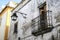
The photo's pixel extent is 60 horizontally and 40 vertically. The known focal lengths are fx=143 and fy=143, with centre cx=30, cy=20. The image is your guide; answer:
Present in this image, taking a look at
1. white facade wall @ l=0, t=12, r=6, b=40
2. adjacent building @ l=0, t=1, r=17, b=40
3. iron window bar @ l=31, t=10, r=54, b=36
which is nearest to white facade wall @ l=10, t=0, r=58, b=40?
iron window bar @ l=31, t=10, r=54, b=36

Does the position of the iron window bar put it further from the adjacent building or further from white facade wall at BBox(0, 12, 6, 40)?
white facade wall at BBox(0, 12, 6, 40)

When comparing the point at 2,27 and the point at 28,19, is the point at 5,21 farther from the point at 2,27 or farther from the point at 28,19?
the point at 28,19

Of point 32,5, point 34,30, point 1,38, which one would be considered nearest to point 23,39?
point 34,30

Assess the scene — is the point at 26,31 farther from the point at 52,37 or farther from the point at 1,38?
the point at 1,38

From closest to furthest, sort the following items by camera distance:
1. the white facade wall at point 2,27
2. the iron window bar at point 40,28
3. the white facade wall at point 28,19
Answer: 1. the iron window bar at point 40,28
2. the white facade wall at point 28,19
3. the white facade wall at point 2,27

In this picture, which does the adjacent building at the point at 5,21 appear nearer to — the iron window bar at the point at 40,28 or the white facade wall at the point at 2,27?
the white facade wall at the point at 2,27

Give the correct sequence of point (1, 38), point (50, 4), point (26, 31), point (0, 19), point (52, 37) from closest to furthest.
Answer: point (52, 37) → point (50, 4) → point (26, 31) → point (1, 38) → point (0, 19)

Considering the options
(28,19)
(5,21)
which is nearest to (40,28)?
(28,19)

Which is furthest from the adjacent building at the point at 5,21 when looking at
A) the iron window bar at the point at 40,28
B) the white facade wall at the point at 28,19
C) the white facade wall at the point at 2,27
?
the iron window bar at the point at 40,28

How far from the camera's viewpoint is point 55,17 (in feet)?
29.2

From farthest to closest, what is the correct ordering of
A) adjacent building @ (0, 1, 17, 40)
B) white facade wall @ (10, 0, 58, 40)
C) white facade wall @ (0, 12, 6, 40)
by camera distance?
white facade wall @ (0, 12, 6, 40)
adjacent building @ (0, 1, 17, 40)
white facade wall @ (10, 0, 58, 40)

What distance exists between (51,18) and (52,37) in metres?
1.26

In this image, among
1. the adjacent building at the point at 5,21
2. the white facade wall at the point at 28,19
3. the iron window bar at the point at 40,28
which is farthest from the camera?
the adjacent building at the point at 5,21

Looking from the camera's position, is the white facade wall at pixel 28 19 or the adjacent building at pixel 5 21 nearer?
the white facade wall at pixel 28 19
